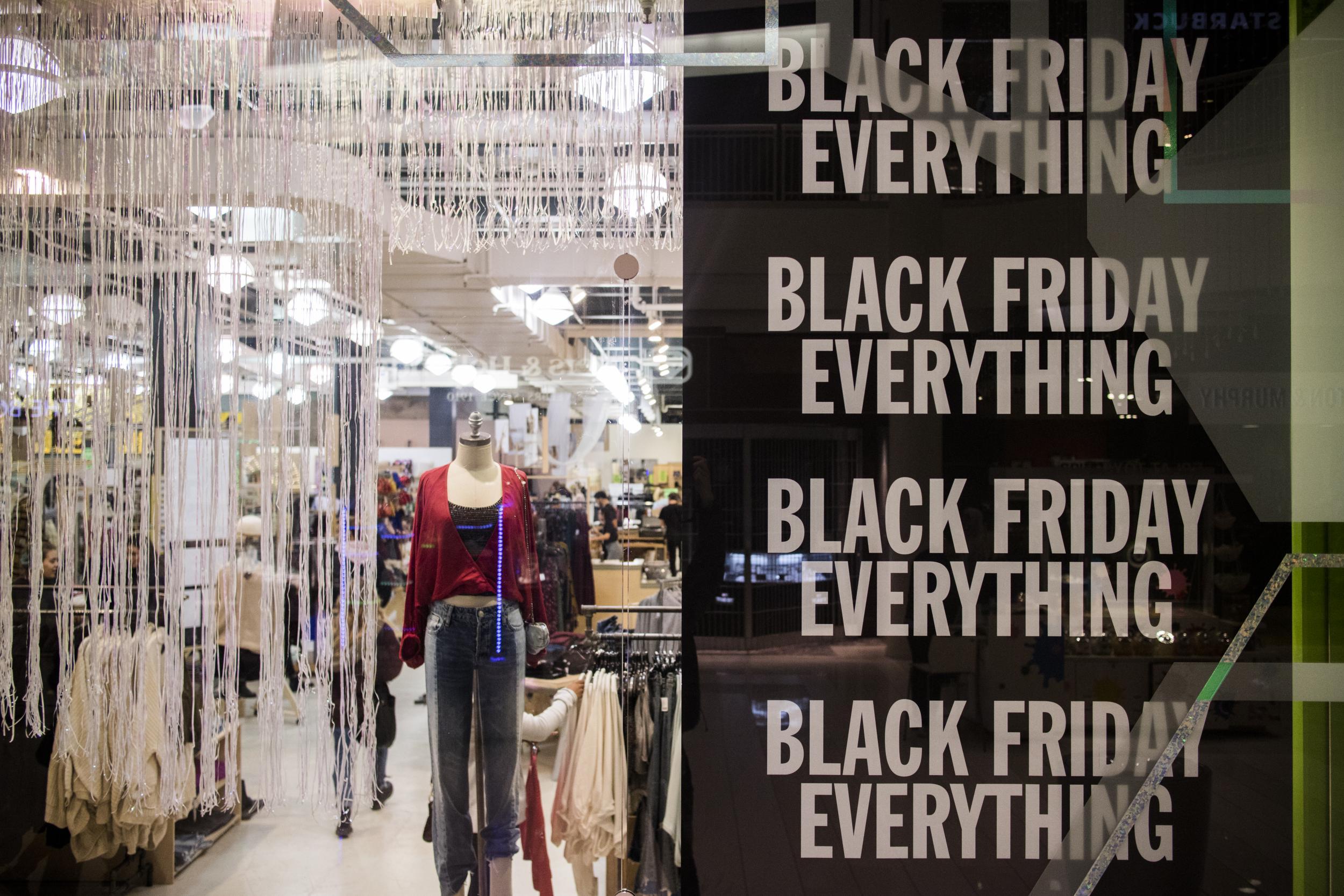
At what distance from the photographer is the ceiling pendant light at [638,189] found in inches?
86.8

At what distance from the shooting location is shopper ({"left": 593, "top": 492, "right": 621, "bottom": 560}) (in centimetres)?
226

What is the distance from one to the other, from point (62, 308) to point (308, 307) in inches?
28.5

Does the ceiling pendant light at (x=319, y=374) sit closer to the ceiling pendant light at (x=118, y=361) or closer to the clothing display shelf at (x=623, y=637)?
the ceiling pendant light at (x=118, y=361)

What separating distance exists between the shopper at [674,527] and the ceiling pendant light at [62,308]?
173 centimetres

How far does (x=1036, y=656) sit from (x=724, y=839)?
36.9 inches

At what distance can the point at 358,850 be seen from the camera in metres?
2.27

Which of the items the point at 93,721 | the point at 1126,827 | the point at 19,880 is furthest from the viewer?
the point at 19,880

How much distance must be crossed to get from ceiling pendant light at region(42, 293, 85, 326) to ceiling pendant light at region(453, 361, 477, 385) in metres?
1.06

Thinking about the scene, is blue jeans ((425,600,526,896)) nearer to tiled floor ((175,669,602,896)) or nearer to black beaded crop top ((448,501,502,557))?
tiled floor ((175,669,602,896))

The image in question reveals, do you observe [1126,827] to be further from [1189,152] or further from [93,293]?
[93,293]

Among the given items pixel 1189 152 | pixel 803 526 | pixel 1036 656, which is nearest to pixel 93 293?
pixel 803 526

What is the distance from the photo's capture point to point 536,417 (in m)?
2.33

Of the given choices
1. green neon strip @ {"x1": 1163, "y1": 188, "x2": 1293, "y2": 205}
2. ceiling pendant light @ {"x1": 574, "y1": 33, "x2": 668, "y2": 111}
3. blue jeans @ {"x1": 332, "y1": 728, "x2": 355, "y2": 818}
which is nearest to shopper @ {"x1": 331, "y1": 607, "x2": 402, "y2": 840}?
blue jeans @ {"x1": 332, "y1": 728, "x2": 355, "y2": 818}

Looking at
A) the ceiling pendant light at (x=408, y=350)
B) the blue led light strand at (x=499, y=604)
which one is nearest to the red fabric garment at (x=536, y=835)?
the blue led light strand at (x=499, y=604)
